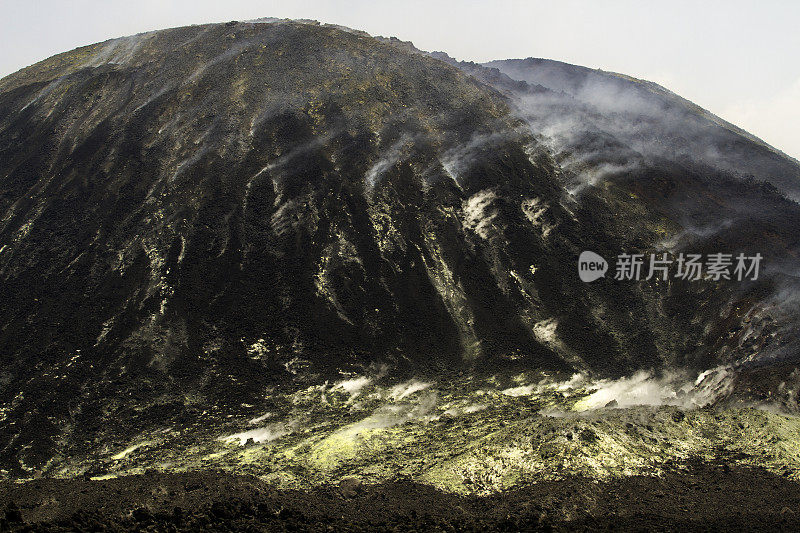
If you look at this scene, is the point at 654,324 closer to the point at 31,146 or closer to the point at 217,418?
the point at 217,418

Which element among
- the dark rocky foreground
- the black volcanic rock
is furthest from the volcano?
the dark rocky foreground

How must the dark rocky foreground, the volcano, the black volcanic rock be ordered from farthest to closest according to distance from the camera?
1. the black volcanic rock
2. the volcano
3. the dark rocky foreground

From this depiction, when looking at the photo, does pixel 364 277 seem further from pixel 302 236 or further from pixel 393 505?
pixel 393 505

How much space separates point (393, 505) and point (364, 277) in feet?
Answer: 36.6

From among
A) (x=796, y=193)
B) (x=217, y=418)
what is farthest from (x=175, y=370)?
(x=796, y=193)

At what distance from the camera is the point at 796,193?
32469mm

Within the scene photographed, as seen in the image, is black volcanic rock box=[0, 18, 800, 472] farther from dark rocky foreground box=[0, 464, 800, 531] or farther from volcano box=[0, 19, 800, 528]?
dark rocky foreground box=[0, 464, 800, 531]

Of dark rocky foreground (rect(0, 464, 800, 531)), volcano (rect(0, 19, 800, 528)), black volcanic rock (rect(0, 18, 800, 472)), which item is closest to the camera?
dark rocky foreground (rect(0, 464, 800, 531))

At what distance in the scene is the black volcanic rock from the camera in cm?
2106

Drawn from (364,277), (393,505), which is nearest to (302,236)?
(364,277)

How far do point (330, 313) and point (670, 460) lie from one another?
11763mm

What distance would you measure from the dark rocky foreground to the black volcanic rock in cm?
477

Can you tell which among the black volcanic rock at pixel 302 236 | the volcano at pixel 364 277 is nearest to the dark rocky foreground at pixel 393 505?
the volcano at pixel 364 277

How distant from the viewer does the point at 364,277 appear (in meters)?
24.3
